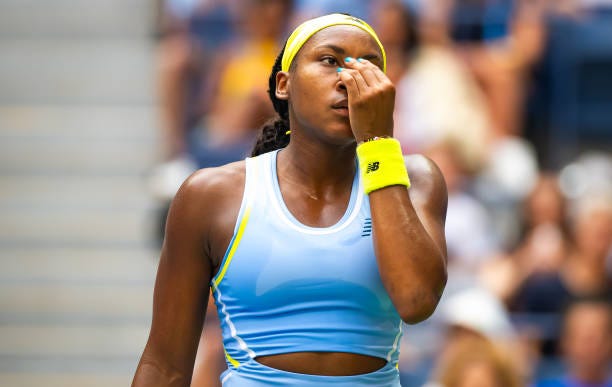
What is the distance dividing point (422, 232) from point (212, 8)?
5593 mm

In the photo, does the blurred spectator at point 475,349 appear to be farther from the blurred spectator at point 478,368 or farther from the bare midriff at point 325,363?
the bare midriff at point 325,363

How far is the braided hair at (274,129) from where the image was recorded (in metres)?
3.23

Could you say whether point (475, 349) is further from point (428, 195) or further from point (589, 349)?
point (428, 195)

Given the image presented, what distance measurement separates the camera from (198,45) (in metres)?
7.80

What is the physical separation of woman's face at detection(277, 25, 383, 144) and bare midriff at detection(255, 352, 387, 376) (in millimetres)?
529

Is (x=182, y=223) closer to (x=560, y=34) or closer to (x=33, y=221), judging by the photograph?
(x=33, y=221)

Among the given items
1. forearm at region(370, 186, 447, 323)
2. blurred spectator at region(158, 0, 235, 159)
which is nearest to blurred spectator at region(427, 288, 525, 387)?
forearm at region(370, 186, 447, 323)

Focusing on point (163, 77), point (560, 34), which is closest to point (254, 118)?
point (163, 77)

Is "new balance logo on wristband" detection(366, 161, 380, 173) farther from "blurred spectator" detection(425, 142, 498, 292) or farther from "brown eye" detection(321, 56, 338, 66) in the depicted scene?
"blurred spectator" detection(425, 142, 498, 292)

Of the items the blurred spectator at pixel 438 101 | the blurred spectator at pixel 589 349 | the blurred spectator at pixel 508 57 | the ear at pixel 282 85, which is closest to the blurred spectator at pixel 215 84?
the blurred spectator at pixel 438 101

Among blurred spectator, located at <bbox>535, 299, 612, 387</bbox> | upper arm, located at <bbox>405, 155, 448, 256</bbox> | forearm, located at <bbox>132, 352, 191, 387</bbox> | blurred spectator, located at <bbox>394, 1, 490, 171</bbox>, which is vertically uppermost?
blurred spectator, located at <bbox>394, 1, 490, 171</bbox>

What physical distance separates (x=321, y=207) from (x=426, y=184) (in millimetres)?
278

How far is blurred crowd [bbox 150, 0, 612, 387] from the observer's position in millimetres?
6191

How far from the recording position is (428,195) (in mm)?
2916
